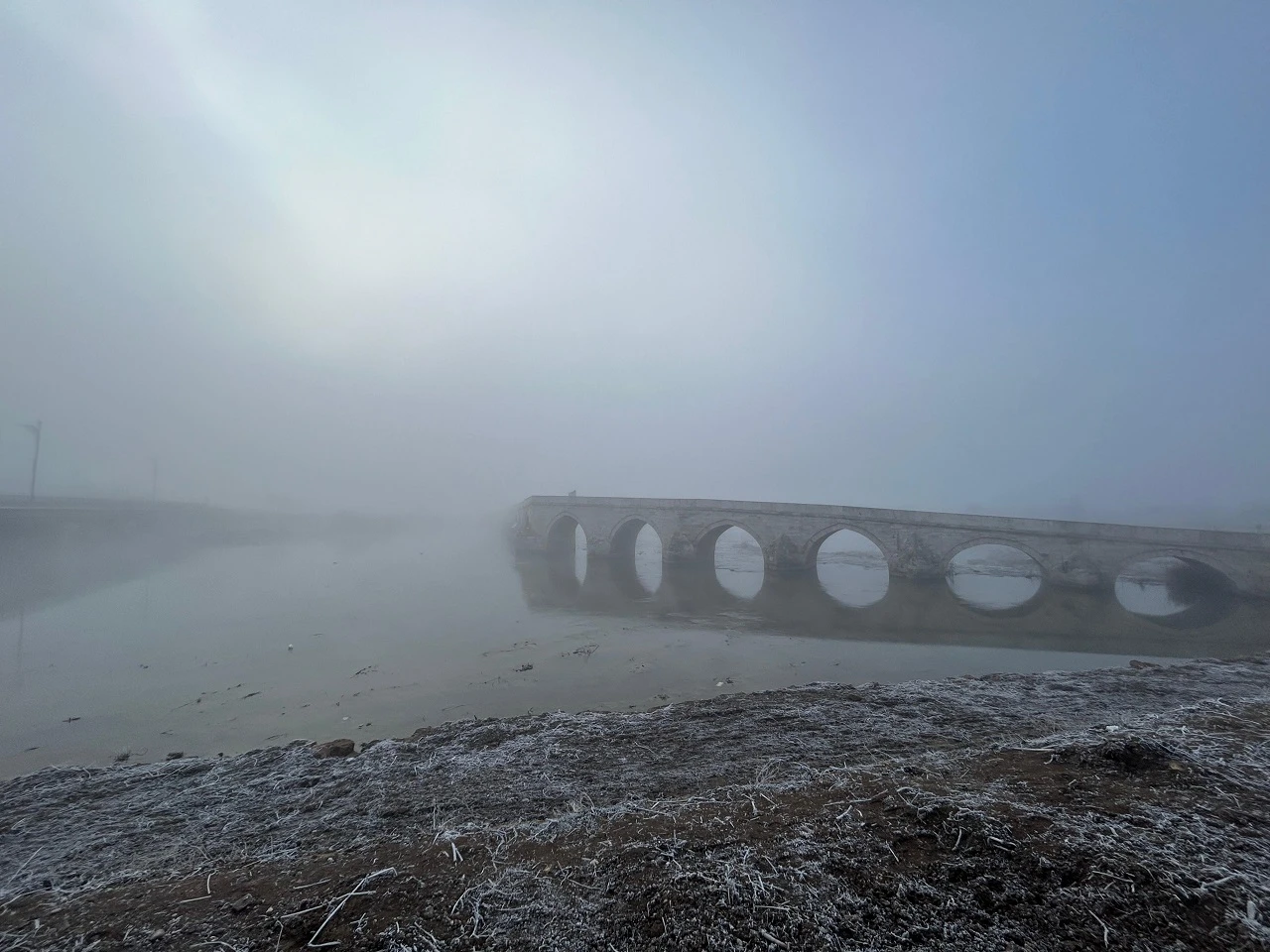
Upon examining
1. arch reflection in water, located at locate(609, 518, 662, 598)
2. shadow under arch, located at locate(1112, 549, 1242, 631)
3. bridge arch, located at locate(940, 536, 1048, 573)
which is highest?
bridge arch, located at locate(940, 536, 1048, 573)

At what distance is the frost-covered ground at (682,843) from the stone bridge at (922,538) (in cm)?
1587

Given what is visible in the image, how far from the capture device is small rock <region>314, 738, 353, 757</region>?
6.21 m

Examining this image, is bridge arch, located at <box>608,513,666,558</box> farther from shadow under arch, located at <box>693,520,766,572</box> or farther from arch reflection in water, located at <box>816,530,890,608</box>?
arch reflection in water, located at <box>816,530,890,608</box>

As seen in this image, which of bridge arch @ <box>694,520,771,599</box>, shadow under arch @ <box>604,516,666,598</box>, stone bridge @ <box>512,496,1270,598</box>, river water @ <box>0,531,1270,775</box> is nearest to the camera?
river water @ <box>0,531,1270,775</box>

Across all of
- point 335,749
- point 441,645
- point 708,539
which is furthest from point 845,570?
point 335,749

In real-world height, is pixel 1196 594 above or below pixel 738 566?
above

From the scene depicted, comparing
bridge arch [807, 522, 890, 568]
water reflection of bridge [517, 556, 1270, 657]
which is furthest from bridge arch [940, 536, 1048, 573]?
bridge arch [807, 522, 890, 568]

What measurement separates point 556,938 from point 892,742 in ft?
14.5

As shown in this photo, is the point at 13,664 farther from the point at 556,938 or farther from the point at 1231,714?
the point at 1231,714

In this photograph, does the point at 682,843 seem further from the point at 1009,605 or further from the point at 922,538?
the point at 922,538

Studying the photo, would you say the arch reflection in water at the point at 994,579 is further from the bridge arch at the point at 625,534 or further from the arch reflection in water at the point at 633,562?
the bridge arch at the point at 625,534

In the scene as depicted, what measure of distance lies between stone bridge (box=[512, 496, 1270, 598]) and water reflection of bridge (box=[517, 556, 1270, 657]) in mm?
793

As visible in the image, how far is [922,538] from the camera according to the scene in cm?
2131

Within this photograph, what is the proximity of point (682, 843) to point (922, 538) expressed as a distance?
2135 centimetres
